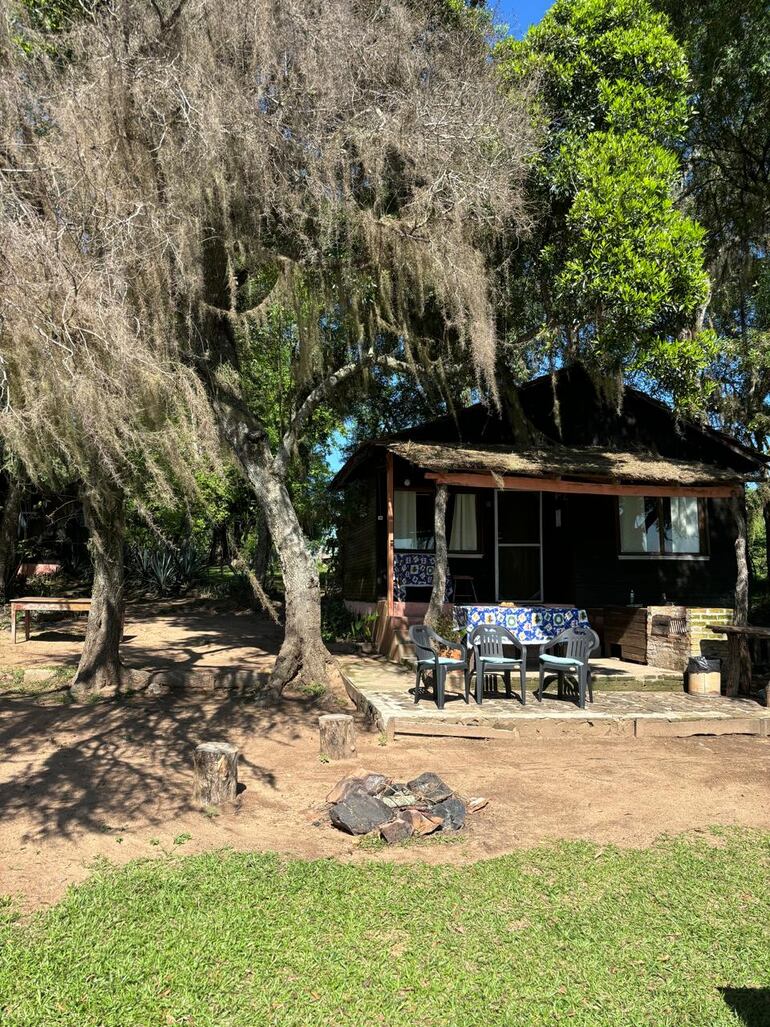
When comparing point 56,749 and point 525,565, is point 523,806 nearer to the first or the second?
point 56,749

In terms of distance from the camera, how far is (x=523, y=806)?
18.2 feet

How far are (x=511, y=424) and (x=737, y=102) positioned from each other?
6718 millimetres

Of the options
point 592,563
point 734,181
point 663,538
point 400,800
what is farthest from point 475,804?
point 734,181

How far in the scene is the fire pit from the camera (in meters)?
4.89

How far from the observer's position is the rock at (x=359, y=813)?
4896 mm

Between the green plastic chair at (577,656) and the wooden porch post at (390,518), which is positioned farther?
the wooden porch post at (390,518)

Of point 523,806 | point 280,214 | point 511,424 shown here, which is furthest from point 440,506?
point 523,806

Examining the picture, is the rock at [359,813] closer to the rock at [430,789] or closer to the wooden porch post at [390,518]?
the rock at [430,789]

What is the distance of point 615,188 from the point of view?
8.97m

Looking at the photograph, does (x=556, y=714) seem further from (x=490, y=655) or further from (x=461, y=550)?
(x=461, y=550)

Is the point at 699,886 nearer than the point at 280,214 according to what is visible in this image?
Yes

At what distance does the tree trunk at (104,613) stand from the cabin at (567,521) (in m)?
4.70

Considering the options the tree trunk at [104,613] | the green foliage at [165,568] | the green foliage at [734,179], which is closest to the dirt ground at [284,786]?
the tree trunk at [104,613]

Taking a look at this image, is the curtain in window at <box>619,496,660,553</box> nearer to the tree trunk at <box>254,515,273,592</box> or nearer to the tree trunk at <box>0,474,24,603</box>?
the tree trunk at <box>254,515,273,592</box>
